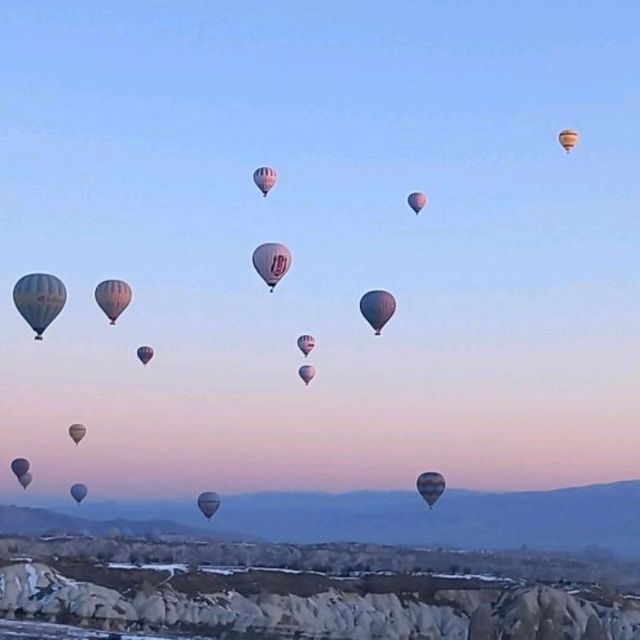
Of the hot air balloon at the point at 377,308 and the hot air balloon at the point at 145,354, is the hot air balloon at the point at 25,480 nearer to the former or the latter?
the hot air balloon at the point at 145,354

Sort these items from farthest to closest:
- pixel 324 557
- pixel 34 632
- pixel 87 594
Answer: pixel 324 557
pixel 87 594
pixel 34 632

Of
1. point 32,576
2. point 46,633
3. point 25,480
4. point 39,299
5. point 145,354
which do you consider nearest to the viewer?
point 46,633

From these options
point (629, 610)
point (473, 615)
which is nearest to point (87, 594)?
point (473, 615)

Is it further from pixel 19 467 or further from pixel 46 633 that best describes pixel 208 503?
pixel 46 633

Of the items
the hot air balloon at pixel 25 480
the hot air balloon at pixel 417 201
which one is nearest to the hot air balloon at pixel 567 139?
the hot air balloon at pixel 417 201

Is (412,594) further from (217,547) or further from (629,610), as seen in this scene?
(217,547)

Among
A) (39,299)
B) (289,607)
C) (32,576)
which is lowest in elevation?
(289,607)

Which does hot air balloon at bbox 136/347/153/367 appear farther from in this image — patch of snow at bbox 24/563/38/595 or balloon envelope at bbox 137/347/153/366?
patch of snow at bbox 24/563/38/595

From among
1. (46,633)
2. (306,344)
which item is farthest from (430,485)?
(46,633)
